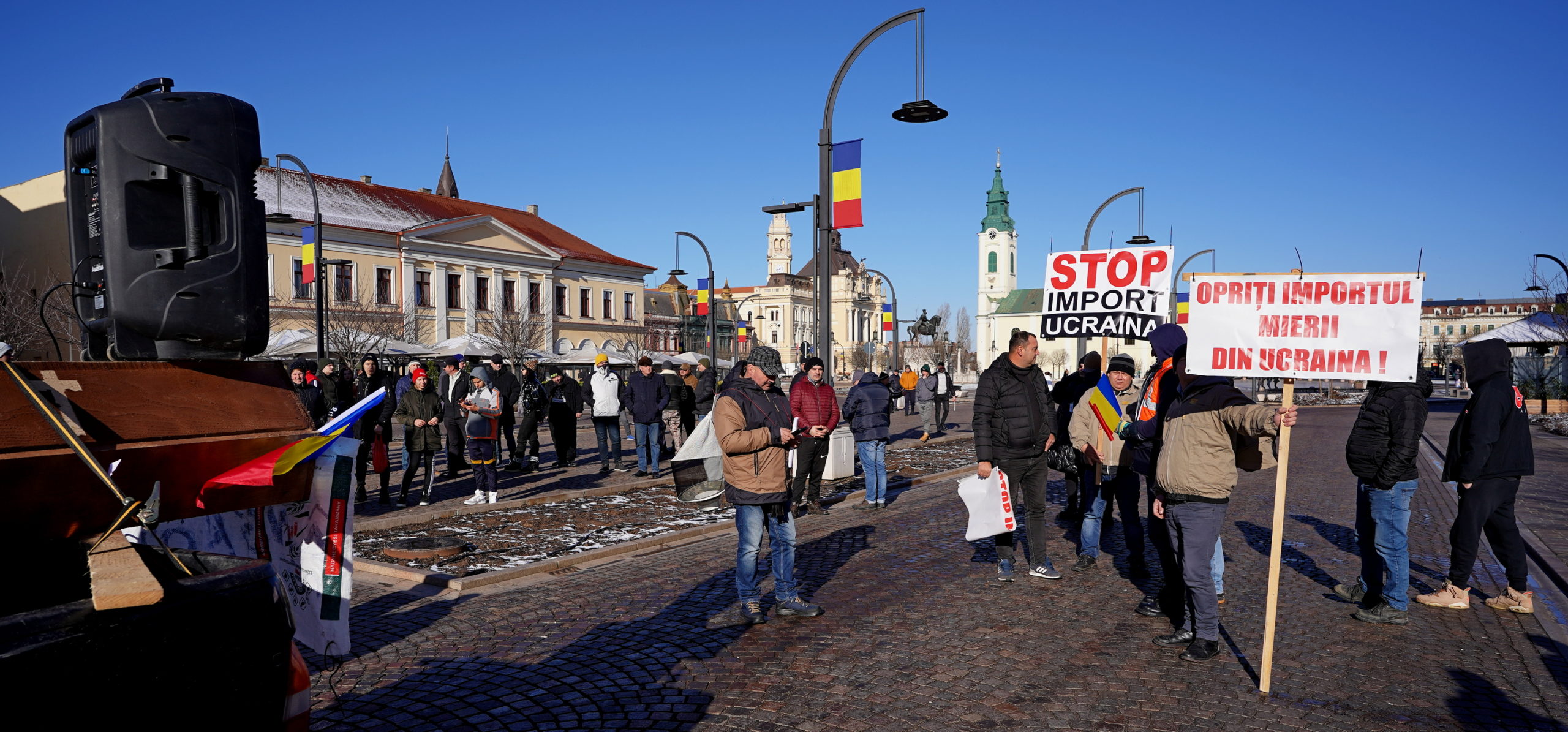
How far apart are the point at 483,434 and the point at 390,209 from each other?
45217mm

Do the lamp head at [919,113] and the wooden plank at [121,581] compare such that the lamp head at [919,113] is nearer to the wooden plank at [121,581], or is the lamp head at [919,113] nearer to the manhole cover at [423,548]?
the manhole cover at [423,548]

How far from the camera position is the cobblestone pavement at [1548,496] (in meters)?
9.55

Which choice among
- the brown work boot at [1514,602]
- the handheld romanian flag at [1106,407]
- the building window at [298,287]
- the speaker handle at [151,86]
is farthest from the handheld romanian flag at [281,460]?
the building window at [298,287]

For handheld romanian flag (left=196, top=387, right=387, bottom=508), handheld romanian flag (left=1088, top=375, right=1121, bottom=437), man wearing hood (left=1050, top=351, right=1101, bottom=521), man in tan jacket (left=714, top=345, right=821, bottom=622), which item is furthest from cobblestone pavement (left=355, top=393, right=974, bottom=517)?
handheld romanian flag (left=196, top=387, right=387, bottom=508)

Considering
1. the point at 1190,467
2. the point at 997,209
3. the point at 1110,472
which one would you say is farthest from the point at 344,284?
the point at 997,209

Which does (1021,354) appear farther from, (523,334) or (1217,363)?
(523,334)

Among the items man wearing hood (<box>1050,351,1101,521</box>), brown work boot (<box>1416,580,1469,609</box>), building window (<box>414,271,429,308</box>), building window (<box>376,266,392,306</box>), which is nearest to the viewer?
brown work boot (<box>1416,580,1469,609</box>)

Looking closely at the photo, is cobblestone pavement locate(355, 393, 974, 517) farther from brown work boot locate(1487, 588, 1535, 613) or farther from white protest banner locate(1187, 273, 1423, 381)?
brown work boot locate(1487, 588, 1535, 613)

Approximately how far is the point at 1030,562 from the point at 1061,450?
211cm

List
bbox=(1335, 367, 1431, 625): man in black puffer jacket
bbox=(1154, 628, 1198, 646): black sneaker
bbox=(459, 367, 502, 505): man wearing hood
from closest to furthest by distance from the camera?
1. bbox=(1154, 628, 1198, 646): black sneaker
2. bbox=(1335, 367, 1431, 625): man in black puffer jacket
3. bbox=(459, 367, 502, 505): man wearing hood

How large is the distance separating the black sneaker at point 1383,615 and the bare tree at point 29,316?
23559mm

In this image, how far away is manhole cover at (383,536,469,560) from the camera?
8.49 m

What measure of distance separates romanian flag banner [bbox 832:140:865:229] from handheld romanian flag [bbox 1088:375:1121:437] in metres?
5.57

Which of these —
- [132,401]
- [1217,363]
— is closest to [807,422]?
[1217,363]
